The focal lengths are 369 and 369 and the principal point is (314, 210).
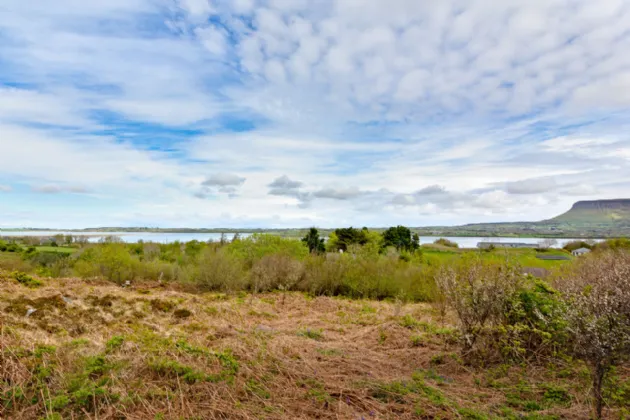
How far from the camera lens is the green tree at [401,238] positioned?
1838 inches

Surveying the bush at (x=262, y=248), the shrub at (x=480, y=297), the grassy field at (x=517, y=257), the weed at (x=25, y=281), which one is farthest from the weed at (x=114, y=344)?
the bush at (x=262, y=248)

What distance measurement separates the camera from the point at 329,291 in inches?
798

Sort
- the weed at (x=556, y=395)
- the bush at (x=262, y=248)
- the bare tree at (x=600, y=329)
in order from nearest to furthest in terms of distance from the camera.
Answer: the bare tree at (x=600, y=329) → the weed at (x=556, y=395) → the bush at (x=262, y=248)

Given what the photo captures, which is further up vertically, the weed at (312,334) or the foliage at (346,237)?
the foliage at (346,237)

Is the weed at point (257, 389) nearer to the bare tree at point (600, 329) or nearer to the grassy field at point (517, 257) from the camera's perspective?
the bare tree at point (600, 329)

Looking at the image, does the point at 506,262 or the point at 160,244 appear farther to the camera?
the point at 160,244

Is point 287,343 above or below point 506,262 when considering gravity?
below

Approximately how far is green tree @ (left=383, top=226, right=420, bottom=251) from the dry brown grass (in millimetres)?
37999

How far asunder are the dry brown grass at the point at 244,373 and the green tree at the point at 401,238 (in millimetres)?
37999

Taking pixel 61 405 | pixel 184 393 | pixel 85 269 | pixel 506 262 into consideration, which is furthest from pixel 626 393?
pixel 85 269

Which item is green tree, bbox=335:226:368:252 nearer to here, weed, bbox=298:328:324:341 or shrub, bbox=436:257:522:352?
weed, bbox=298:328:324:341

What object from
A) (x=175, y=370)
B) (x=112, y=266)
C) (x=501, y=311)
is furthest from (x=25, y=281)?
(x=501, y=311)

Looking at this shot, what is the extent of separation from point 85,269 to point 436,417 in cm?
2201

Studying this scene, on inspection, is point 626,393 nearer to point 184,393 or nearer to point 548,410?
point 548,410
